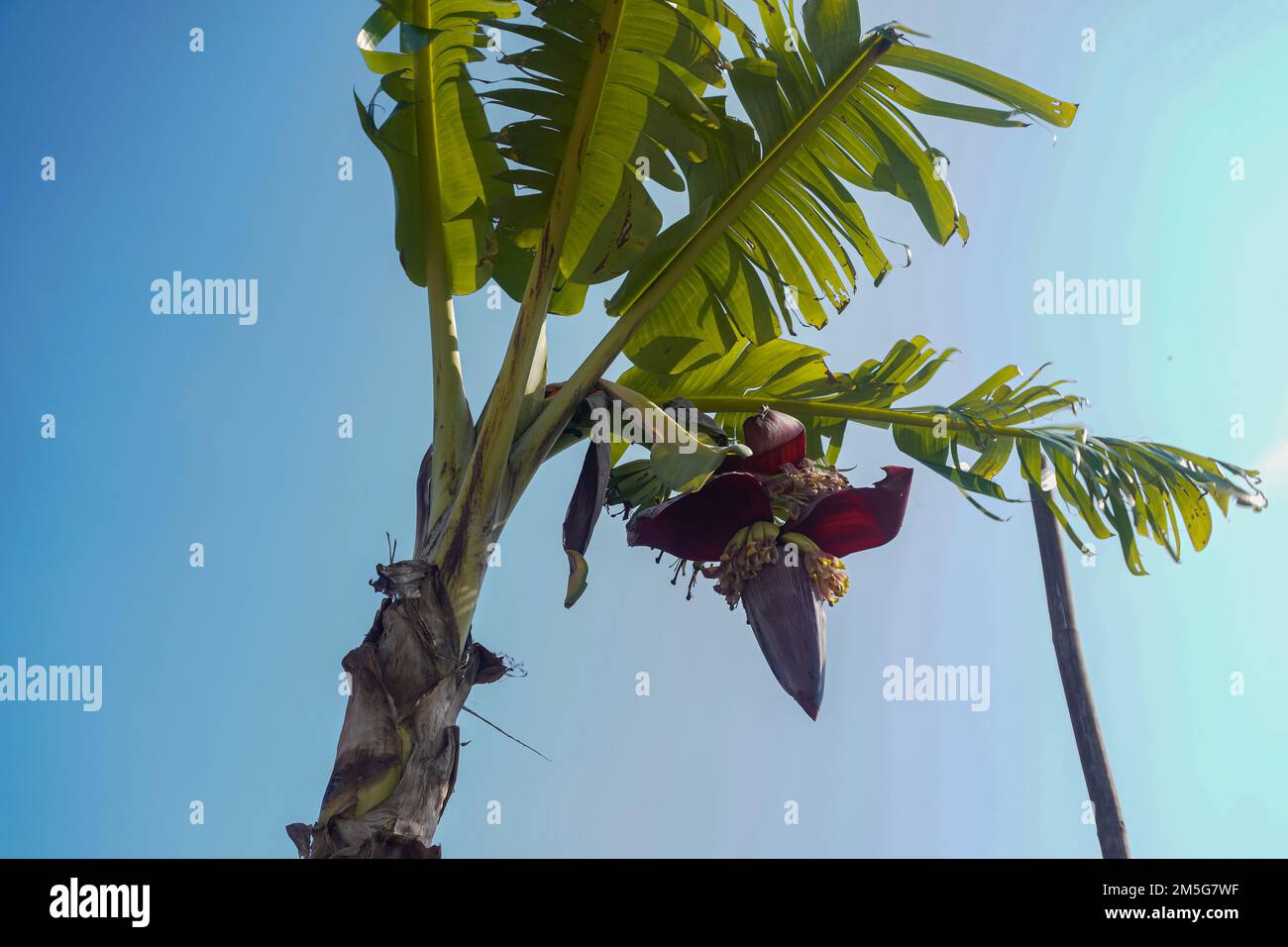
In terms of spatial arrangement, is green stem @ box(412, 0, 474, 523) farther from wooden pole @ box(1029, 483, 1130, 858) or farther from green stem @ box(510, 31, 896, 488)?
wooden pole @ box(1029, 483, 1130, 858)

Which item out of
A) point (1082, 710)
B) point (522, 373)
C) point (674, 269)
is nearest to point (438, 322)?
point (522, 373)

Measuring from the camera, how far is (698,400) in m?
2.63

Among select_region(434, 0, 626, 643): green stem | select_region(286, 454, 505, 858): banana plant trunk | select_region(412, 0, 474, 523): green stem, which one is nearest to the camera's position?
select_region(286, 454, 505, 858): banana plant trunk

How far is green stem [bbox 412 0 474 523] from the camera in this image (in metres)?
2.03

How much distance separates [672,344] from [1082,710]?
1300mm

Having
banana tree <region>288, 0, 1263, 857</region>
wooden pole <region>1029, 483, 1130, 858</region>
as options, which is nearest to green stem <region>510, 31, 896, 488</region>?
banana tree <region>288, 0, 1263, 857</region>

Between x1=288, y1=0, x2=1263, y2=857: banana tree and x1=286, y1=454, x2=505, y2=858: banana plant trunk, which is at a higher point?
x1=288, y1=0, x2=1263, y2=857: banana tree

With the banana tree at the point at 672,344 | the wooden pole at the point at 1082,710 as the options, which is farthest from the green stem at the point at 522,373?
the wooden pole at the point at 1082,710

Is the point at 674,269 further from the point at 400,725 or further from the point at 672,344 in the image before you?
the point at 400,725

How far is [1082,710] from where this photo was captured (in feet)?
6.89

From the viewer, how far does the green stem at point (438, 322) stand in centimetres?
203
